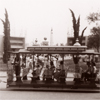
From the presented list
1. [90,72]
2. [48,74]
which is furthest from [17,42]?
[90,72]

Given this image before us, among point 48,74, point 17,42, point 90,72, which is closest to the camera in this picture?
point 90,72

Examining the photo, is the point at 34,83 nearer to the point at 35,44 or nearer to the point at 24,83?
the point at 24,83

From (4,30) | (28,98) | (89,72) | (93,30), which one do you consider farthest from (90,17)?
(28,98)

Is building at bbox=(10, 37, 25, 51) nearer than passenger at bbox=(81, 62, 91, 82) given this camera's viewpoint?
No

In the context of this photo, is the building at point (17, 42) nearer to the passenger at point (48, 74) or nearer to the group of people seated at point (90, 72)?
the passenger at point (48, 74)

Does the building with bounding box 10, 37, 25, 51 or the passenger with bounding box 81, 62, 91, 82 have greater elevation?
the building with bounding box 10, 37, 25, 51

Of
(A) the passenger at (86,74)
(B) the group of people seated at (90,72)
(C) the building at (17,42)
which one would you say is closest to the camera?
(B) the group of people seated at (90,72)

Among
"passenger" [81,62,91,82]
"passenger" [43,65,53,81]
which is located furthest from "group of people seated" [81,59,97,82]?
"passenger" [43,65,53,81]

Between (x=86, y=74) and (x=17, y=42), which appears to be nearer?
(x=86, y=74)

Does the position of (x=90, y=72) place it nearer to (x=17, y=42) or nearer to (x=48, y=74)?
(x=48, y=74)

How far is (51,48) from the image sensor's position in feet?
41.3

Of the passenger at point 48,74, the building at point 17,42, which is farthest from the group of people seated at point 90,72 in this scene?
the building at point 17,42

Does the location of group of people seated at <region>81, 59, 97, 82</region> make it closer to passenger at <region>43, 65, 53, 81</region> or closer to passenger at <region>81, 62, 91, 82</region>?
passenger at <region>81, 62, 91, 82</region>

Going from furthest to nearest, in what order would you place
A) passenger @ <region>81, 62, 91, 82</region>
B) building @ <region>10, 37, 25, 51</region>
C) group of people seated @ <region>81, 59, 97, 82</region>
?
building @ <region>10, 37, 25, 51</region>
passenger @ <region>81, 62, 91, 82</region>
group of people seated @ <region>81, 59, 97, 82</region>
